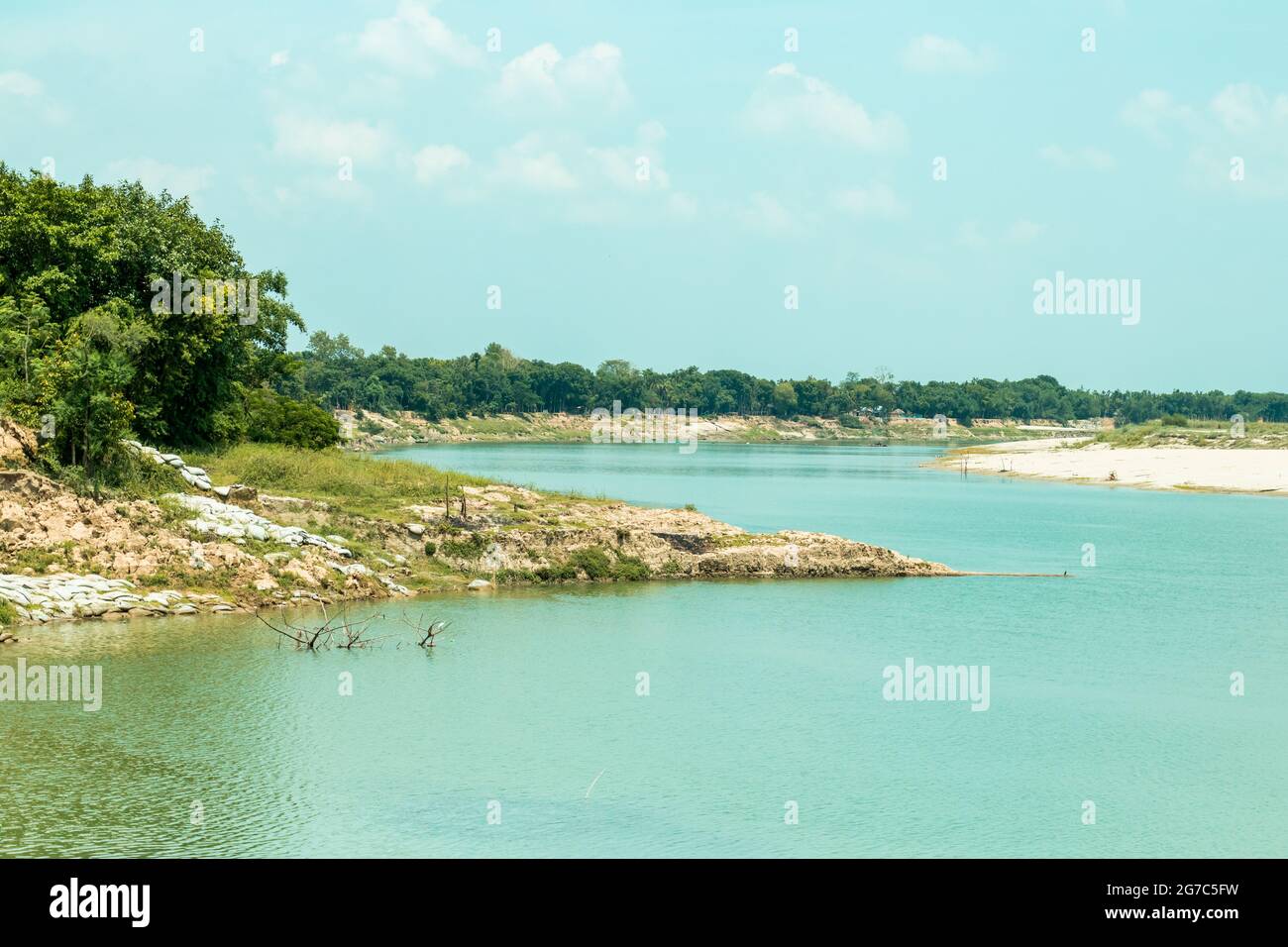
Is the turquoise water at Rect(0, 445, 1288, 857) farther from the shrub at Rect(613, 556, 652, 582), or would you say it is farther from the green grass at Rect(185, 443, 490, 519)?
the green grass at Rect(185, 443, 490, 519)

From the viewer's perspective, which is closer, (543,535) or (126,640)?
(126,640)

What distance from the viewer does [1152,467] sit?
98.9m

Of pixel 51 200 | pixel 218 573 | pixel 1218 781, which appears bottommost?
pixel 1218 781

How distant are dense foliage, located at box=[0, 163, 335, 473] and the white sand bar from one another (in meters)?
65.0

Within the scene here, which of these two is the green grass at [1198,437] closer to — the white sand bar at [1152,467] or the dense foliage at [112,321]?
the white sand bar at [1152,467]

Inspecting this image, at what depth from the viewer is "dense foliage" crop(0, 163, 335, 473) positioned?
29.4 m

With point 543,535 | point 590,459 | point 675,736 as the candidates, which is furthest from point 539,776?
point 590,459

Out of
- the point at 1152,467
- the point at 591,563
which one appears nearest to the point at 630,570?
the point at 591,563

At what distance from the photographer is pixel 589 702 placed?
838 inches

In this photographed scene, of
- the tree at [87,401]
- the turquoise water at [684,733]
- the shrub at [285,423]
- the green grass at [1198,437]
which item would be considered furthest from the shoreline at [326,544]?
the green grass at [1198,437]

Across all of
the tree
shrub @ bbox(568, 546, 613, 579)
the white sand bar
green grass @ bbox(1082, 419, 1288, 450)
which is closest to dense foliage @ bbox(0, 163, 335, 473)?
the tree

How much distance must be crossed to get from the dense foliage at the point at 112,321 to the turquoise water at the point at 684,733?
296 inches
